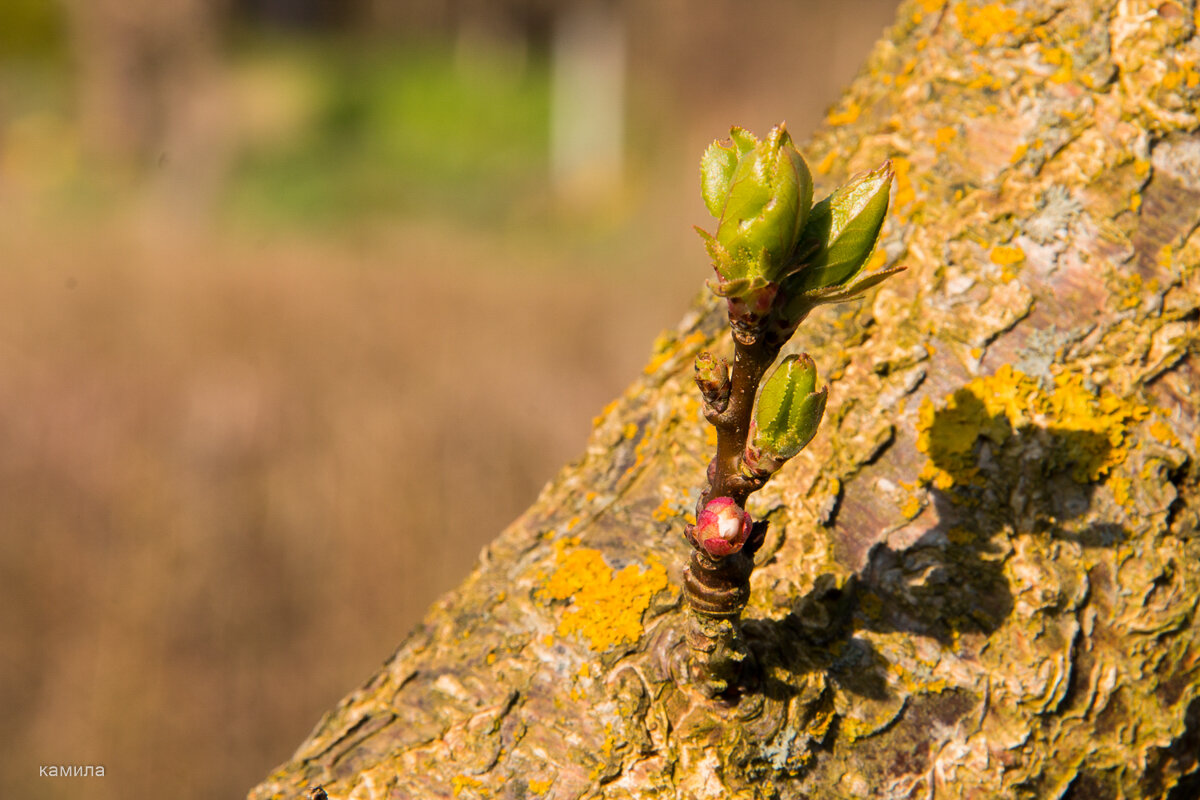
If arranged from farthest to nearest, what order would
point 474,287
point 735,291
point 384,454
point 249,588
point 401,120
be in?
point 401,120
point 474,287
point 384,454
point 249,588
point 735,291

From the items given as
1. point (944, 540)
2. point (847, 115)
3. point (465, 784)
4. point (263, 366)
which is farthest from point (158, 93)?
point (944, 540)

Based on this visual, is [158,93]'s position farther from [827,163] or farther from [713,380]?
[713,380]

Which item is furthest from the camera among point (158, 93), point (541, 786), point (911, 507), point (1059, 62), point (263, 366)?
point (158, 93)

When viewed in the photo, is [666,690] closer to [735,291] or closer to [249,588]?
[735,291]

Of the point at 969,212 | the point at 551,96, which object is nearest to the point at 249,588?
the point at 969,212

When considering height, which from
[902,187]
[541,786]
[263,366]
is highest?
[263,366]

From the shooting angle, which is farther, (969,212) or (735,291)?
(969,212)

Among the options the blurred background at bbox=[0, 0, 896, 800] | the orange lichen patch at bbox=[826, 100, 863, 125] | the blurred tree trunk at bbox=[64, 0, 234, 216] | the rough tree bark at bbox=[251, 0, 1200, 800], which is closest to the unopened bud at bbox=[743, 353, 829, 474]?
the rough tree bark at bbox=[251, 0, 1200, 800]
